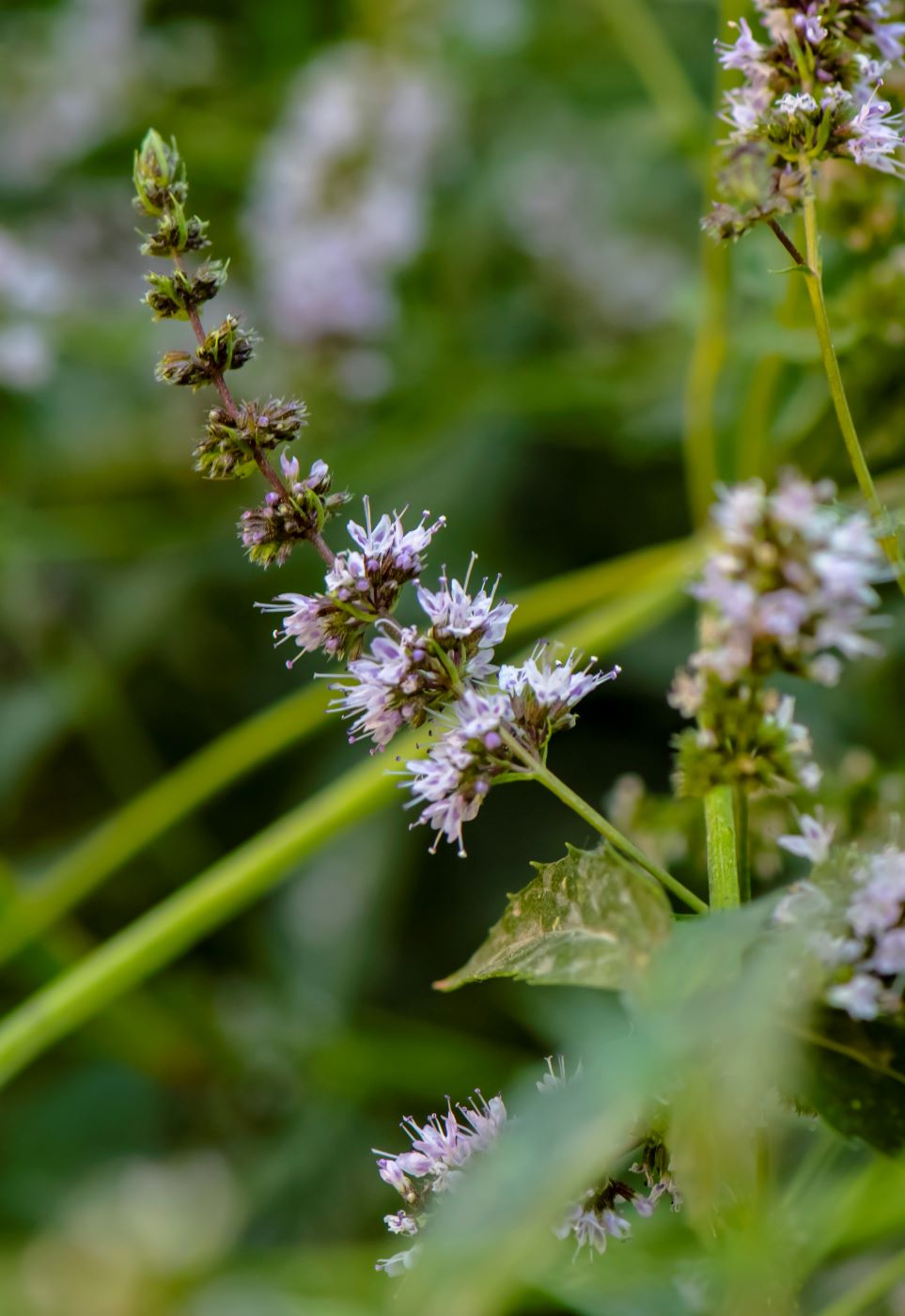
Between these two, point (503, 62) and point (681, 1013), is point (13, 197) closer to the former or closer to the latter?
point (503, 62)

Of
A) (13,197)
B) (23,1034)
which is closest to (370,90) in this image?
(13,197)

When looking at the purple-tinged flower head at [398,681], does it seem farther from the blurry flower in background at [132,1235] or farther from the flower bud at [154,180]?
the blurry flower in background at [132,1235]

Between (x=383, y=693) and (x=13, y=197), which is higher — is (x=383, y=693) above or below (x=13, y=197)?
below

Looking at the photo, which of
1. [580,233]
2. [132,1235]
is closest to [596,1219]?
[132,1235]

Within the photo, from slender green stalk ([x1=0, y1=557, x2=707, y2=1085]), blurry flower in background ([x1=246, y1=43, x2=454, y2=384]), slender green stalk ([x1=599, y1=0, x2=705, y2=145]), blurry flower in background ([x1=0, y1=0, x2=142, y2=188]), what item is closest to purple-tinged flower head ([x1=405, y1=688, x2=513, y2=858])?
slender green stalk ([x1=0, y1=557, x2=707, y2=1085])

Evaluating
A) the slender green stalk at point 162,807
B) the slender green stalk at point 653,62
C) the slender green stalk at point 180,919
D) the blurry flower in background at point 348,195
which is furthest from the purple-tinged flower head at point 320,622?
the blurry flower in background at point 348,195
